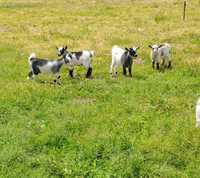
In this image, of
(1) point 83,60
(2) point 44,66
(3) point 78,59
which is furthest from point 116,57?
(2) point 44,66

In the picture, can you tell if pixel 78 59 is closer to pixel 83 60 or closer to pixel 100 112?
Result: pixel 83 60

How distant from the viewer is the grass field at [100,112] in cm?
1345

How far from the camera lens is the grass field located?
1345 centimetres

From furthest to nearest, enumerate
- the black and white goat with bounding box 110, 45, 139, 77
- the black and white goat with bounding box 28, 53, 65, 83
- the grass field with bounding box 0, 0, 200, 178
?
the black and white goat with bounding box 110, 45, 139, 77
the black and white goat with bounding box 28, 53, 65, 83
the grass field with bounding box 0, 0, 200, 178

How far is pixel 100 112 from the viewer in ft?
57.1

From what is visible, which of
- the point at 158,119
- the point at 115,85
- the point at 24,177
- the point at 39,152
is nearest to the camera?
the point at 24,177

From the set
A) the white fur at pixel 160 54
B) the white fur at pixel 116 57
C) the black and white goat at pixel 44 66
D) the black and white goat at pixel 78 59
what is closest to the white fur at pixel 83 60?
the black and white goat at pixel 78 59

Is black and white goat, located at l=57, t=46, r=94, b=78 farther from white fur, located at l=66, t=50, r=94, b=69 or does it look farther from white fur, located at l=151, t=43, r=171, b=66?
white fur, located at l=151, t=43, r=171, b=66

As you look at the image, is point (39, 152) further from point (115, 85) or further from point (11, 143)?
point (115, 85)

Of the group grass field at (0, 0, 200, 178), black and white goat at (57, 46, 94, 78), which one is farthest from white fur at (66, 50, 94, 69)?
grass field at (0, 0, 200, 178)

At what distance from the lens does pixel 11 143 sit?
14703mm

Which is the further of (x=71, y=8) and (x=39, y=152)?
(x=71, y=8)

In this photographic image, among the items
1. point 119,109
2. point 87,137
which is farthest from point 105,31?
point 87,137

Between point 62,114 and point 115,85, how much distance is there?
4.48 meters
